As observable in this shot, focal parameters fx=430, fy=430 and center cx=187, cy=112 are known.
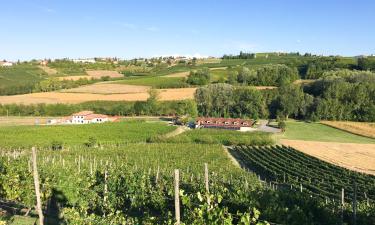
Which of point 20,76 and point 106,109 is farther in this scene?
point 20,76

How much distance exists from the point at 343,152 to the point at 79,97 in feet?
196

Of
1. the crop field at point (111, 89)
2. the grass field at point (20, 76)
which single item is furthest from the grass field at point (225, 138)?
the grass field at point (20, 76)

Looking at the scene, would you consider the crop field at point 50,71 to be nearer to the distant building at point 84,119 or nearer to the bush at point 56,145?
the distant building at point 84,119

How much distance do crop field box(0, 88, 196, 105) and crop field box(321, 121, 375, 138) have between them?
2995 cm

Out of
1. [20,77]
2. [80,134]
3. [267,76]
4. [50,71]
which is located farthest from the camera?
[50,71]

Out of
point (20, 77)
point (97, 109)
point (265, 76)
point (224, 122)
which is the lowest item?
point (97, 109)

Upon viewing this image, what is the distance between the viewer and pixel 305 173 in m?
35.4

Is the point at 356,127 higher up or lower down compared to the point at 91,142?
lower down

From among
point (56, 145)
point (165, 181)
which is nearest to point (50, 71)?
point (56, 145)

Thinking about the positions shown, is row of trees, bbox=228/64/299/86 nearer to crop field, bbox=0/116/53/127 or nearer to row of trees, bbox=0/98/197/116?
row of trees, bbox=0/98/197/116

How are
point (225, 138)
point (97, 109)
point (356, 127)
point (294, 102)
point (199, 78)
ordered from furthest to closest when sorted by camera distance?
point (199, 78) → point (97, 109) → point (294, 102) → point (356, 127) → point (225, 138)

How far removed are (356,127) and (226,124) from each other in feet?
68.0

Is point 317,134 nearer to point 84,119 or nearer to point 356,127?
point 356,127

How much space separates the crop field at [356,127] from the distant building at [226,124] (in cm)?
1407
